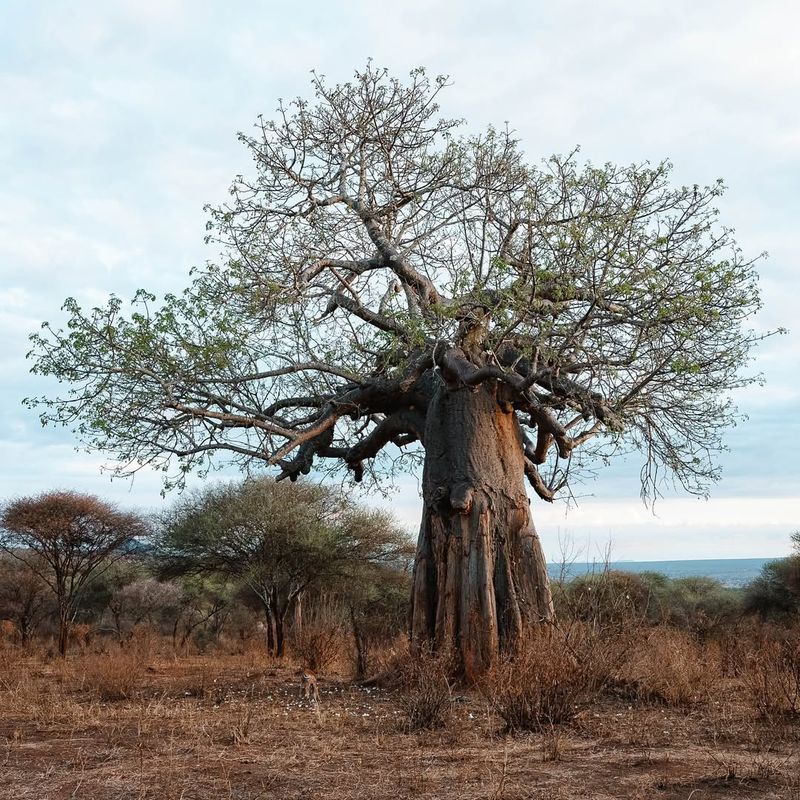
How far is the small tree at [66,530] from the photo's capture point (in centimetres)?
1788

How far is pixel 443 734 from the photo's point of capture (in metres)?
5.73

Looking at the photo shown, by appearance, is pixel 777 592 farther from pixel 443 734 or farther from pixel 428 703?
pixel 443 734

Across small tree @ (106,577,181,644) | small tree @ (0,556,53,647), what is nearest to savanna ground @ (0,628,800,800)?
small tree @ (0,556,53,647)

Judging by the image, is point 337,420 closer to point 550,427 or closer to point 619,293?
point 550,427

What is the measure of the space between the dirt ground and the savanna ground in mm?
16

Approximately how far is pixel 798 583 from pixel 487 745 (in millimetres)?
17285

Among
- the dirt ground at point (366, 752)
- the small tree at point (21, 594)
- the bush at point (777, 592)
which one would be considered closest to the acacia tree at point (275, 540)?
the small tree at point (21, 594)

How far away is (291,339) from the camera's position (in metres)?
8.84

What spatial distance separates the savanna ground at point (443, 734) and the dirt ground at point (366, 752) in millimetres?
16

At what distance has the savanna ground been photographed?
4.35m

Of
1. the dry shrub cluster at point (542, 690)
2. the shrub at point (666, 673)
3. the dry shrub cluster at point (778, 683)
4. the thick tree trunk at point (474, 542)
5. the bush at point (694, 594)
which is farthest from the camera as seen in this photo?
the bush at point (694, 594)

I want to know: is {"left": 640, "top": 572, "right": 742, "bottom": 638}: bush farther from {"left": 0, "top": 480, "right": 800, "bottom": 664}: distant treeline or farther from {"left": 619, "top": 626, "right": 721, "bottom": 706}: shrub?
{"left": 619, "top": 626, "right": 721, "bottom": 706}: shrub

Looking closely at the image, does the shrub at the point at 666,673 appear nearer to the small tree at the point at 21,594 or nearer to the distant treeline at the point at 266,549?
the distant treeline at the point at 266,549

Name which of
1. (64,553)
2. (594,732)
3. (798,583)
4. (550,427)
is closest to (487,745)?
(594,732)
